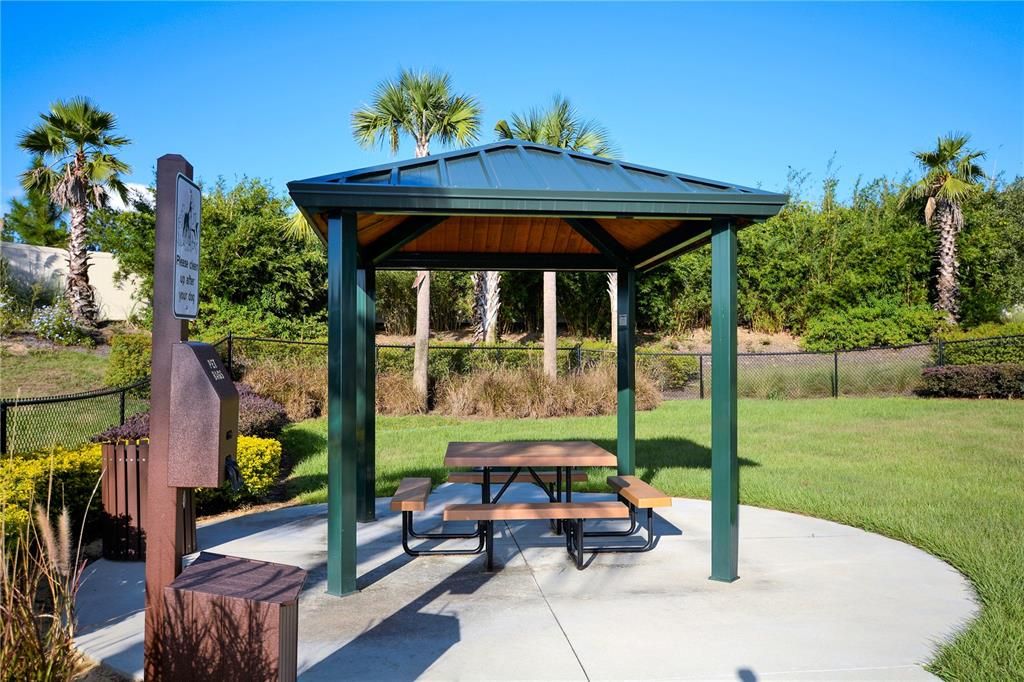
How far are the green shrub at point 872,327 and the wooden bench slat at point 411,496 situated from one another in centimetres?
2394

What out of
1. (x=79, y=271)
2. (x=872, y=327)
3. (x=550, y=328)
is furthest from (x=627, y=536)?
(x=872, y=327)

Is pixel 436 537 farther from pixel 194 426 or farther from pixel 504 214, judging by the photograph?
pixel 194 426

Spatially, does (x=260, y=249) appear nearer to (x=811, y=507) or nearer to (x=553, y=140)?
(x=553, y=140)

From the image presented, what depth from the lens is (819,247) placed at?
30.4 m

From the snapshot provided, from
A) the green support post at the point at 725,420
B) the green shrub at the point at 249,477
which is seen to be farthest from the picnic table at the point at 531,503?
the green shrub at the point at 249,477

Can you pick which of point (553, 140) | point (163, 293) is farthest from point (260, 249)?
point (163, 293)

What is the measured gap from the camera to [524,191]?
221 inches

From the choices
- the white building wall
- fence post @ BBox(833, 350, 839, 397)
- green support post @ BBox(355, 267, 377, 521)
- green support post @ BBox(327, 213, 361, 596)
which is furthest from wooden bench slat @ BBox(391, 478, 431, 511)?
the white building wall

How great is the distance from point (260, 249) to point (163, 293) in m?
23.3

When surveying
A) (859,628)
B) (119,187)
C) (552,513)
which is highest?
(119,187)

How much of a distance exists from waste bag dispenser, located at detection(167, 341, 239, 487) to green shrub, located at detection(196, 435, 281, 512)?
542cm

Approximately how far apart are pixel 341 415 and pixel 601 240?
384 cm

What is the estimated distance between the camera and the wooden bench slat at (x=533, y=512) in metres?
5.84

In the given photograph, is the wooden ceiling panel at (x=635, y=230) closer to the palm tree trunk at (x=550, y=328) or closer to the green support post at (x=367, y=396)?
the green support post at (x=367, y=396)
